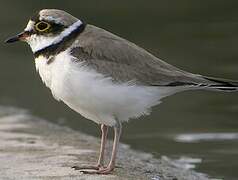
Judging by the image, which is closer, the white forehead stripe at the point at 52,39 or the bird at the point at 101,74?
the bird at the point at 101,74

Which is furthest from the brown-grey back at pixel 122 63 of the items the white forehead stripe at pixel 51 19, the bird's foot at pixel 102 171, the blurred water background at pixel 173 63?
the blurred water background at pixel 173 63

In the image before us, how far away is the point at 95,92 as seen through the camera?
765 cm

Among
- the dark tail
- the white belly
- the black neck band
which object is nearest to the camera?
the white belly

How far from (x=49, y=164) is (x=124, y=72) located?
1322 mm

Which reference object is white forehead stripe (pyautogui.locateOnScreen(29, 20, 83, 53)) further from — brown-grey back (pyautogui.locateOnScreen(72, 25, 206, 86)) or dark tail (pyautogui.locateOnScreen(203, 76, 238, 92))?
dark tail (pyautogui.locateOnScreen(203, 76, 238, 92))

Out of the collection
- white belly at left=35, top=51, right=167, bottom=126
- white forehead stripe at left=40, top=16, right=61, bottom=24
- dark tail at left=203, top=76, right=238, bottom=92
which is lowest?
white belly at left=35, top=51, right=167, bottom=126

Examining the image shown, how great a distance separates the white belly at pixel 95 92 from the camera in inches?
302

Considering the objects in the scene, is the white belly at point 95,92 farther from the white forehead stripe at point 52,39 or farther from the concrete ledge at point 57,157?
the concrete ledge at point 57,157

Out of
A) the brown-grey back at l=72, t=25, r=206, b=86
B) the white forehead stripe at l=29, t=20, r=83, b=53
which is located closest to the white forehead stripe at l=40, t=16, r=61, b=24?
the white forehead stripe at l=29, t=20, r=83, b=53

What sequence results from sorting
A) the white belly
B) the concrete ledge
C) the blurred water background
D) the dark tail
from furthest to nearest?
the blurred water background < the concrete ledge < the dark tail < the white belly

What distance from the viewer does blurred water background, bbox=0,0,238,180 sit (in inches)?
411

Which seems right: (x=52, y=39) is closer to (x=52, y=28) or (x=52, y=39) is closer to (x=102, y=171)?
(x=52, y=28)

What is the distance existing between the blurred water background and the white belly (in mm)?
1649

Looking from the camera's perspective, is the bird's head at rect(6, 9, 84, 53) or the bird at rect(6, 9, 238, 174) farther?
the bird's head at rect(6, 9, 84, 53)
